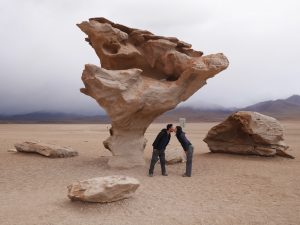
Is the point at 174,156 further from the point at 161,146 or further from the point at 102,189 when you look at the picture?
the point at 102,189

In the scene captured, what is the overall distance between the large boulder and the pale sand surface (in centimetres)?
141

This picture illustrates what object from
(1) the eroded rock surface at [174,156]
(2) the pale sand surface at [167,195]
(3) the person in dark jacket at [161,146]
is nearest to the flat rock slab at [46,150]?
(2) the pale sand surface at [167,195]

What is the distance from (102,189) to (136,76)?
5.19m

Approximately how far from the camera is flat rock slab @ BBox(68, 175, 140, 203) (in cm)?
775

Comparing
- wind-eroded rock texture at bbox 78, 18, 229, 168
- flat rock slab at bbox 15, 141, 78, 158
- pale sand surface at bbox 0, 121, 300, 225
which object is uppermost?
wind-eroded rock texture at bbox 78, 18, 229, 168

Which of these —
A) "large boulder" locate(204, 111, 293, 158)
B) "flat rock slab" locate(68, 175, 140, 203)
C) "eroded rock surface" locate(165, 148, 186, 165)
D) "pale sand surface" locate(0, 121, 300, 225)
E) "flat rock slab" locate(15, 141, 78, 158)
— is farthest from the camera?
"large boulder" locate(204, 111, 293, 158)

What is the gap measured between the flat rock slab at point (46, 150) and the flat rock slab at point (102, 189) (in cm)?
691

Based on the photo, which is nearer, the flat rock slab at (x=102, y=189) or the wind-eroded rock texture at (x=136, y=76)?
the flat rock slab at (x=102, y=189)

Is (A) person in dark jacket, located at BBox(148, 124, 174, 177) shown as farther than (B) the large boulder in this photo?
No

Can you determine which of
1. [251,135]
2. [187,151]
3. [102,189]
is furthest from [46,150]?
[251,135]

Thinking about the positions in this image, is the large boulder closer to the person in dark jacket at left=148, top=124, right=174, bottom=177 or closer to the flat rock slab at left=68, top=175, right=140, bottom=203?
the person in dark jacket at left=148, top=124, right=174, bottom=177

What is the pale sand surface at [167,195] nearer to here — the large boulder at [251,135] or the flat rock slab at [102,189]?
the flat rock slab at [102,189]

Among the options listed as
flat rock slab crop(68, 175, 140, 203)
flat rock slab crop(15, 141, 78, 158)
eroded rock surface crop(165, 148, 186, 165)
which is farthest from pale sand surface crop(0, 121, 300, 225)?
flat rock slab crop(15, 141, 78, 158)

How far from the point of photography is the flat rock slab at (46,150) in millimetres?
14648
